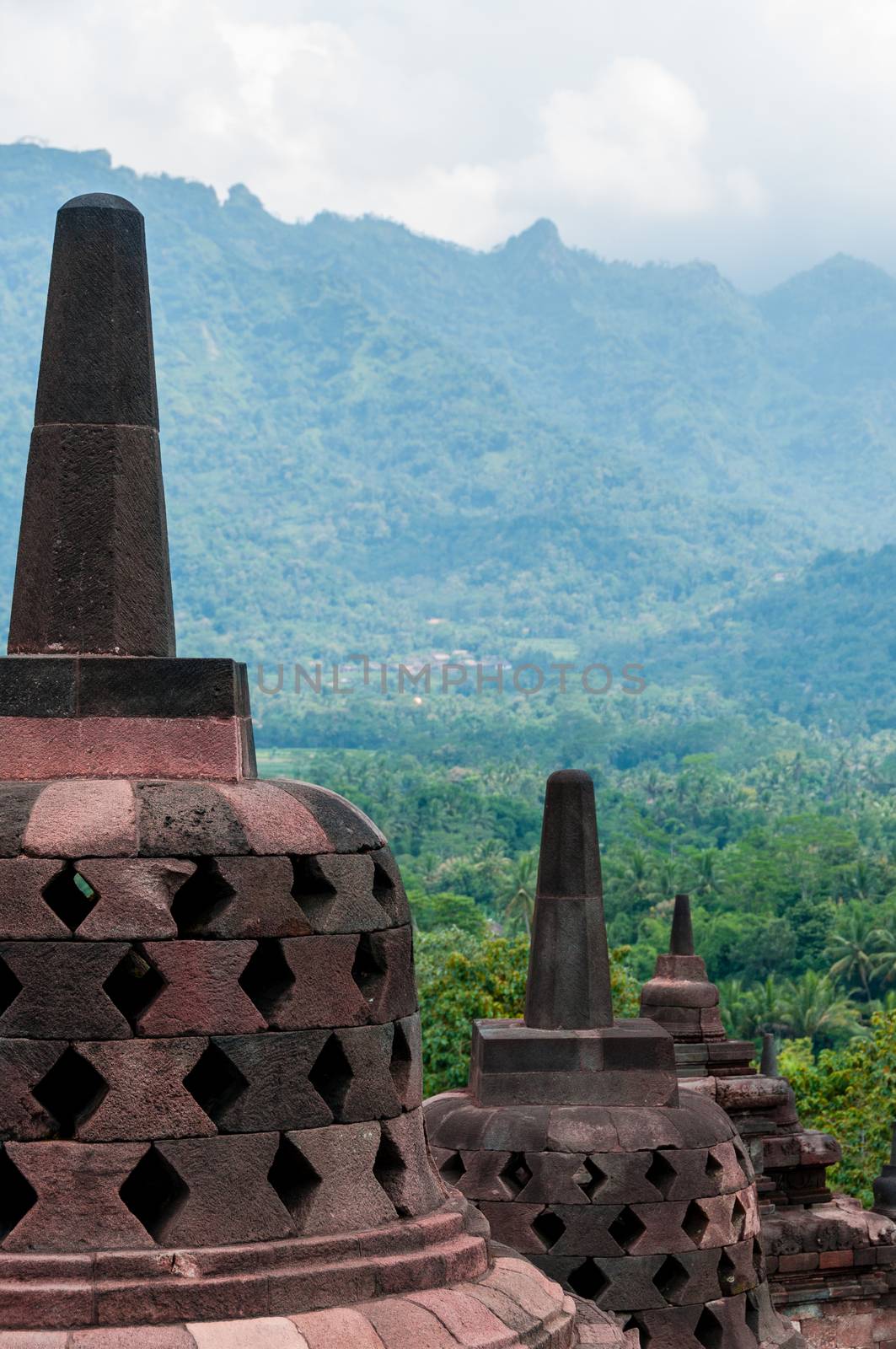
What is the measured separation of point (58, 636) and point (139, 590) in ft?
1.22

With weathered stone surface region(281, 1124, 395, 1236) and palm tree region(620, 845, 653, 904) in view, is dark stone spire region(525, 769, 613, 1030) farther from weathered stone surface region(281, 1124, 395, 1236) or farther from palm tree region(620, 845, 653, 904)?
palm tree region(620, 845, 653, 904)

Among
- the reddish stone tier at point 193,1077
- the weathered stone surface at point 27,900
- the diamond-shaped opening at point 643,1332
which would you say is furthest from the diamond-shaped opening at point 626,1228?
the weathered stone surface at point 27,900

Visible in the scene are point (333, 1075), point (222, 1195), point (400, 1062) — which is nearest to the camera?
point (222, 1195)

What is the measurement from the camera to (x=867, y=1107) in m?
38.9

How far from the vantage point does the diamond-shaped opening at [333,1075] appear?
7.28 metres

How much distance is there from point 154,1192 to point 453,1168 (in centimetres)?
483

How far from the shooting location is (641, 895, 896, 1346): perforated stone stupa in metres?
17.1

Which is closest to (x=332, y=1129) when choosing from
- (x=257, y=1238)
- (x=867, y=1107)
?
(x=257, y=1238)

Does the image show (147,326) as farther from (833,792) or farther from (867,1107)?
(833,792)

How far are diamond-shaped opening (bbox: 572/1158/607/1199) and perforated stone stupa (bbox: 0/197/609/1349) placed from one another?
11.4ft

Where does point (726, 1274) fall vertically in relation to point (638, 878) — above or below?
above

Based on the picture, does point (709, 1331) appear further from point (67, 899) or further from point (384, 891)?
Answer: point (67, 899)

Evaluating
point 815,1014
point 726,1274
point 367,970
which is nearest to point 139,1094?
point 367,970

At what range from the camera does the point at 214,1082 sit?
7.11 meters
